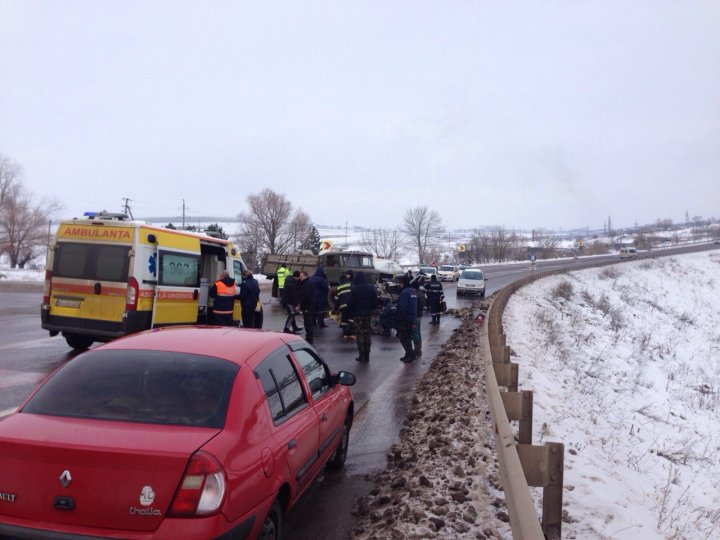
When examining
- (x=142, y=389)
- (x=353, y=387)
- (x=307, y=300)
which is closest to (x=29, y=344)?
(x=307, y=300)

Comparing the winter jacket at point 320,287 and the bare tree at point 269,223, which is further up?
the bare tree at point 269,223

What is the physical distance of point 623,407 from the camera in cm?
1330

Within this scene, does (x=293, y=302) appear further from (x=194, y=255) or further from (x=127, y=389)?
(x=127, y=389)

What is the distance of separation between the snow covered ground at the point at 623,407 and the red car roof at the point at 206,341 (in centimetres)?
273

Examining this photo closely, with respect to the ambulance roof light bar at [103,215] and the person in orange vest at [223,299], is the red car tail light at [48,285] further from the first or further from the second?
the person in orange vest at [223,299]

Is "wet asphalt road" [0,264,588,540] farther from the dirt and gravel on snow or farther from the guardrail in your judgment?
the guardrail

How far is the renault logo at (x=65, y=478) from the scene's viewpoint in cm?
279

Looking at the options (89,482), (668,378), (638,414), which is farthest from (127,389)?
(668,378)

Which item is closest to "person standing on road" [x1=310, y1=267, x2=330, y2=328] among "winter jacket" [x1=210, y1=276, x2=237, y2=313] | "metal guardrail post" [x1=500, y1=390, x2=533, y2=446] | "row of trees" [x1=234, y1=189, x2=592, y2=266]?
"winter jacket" [x1=210, y1=276, x2=237, y2=313]

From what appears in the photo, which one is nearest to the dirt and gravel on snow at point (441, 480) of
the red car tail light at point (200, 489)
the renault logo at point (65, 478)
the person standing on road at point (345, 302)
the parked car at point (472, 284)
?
the red car tail light at point (200, 489)

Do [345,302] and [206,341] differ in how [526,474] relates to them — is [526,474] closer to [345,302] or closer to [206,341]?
[206,341]

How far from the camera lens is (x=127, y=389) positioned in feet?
11.3

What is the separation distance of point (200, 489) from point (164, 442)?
317 millimetres

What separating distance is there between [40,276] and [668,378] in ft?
106
